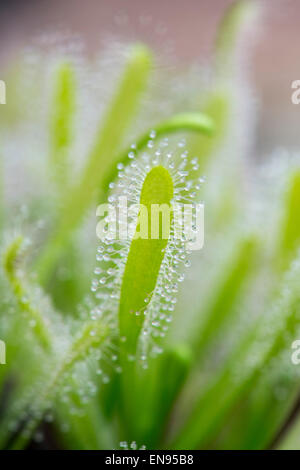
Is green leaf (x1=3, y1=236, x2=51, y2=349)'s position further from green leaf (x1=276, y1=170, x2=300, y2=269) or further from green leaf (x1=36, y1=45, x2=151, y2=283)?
green leaf (x1=276, y1=170, x2=300, y2=269)

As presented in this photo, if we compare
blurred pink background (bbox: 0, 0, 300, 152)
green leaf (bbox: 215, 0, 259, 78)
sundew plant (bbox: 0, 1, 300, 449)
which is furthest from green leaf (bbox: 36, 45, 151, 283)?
blurred pink background (bbox: 0, 0, 300, 152)

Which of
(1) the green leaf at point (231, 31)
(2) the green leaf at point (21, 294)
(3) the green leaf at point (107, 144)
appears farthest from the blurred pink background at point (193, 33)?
(2) the green leaf at point (21, 294)

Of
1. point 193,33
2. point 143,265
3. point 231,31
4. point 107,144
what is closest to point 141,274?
point 143,265

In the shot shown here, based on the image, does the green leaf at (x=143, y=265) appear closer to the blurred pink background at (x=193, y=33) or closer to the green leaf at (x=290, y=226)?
the green leaf at (x=290, y=226)

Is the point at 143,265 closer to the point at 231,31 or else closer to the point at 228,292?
the point at 228,292

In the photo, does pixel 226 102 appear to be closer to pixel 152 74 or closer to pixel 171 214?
pixel 152 74

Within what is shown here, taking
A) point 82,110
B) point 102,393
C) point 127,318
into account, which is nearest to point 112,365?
point 102,393
